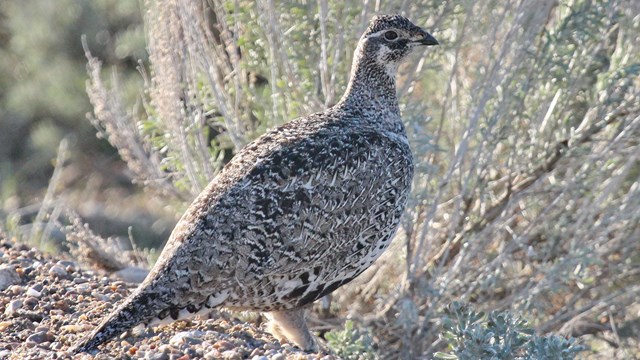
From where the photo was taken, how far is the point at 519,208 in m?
7.53

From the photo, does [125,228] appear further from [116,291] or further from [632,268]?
[116,291]

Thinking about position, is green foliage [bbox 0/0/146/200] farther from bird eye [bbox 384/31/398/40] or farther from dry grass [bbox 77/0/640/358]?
bird eye [bbox 384/31/398/40]

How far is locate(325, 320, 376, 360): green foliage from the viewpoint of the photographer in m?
5.54

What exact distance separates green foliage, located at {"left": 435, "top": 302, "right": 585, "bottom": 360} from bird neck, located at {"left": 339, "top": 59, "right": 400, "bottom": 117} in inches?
55.1

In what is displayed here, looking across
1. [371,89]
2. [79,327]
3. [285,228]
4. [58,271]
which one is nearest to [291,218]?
[285,228]

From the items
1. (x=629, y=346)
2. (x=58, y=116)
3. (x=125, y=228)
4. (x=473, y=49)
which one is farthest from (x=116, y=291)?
(x=58, y=116)

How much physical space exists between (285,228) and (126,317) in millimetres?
807

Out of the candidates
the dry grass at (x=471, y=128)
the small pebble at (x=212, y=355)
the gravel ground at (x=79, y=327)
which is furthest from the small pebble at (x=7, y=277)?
the dry grass at (x=471, y=128)

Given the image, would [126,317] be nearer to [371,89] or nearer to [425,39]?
[371,89]

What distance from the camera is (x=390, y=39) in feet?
18.6

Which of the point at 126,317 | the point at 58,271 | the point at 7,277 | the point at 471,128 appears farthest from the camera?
the point at 471,128

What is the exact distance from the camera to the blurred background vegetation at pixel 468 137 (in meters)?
6.44

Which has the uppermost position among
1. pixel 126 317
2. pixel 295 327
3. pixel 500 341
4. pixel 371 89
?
pixel 371 89

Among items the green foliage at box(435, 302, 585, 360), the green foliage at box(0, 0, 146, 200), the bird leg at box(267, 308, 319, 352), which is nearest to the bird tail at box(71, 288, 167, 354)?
Result: the bird leg at box(267, 308, 319, 352)
